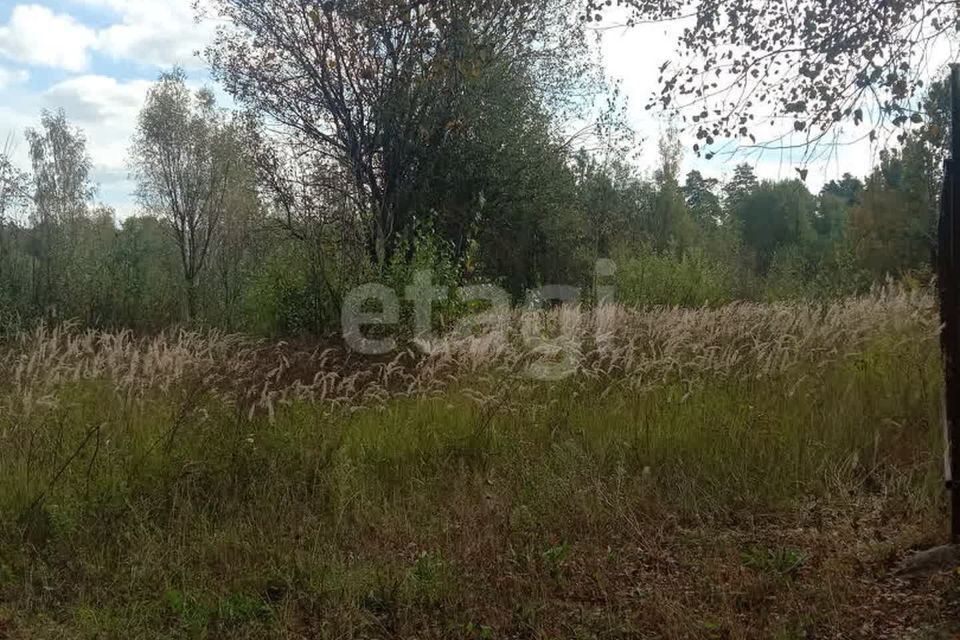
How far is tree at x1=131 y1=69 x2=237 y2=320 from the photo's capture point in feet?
72.3

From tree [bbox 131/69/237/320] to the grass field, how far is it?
16885mm

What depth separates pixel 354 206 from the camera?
10859mm

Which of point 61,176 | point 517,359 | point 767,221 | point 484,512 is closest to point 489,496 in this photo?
point 484,512

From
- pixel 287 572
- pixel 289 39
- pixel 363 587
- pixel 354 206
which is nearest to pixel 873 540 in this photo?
pixel 363 587

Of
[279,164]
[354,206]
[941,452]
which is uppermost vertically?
[279,164]

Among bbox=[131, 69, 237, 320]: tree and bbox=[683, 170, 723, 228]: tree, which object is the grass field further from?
bbox=[683, 170, 723, 228]: tree

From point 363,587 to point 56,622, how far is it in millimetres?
1321

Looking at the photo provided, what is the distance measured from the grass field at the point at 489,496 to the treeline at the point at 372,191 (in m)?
1.90

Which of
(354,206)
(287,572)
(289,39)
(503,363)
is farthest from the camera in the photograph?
(289,39)

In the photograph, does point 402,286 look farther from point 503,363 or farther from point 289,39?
point 289,39

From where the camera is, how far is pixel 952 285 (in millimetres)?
3301

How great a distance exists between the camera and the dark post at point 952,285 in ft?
10.7
